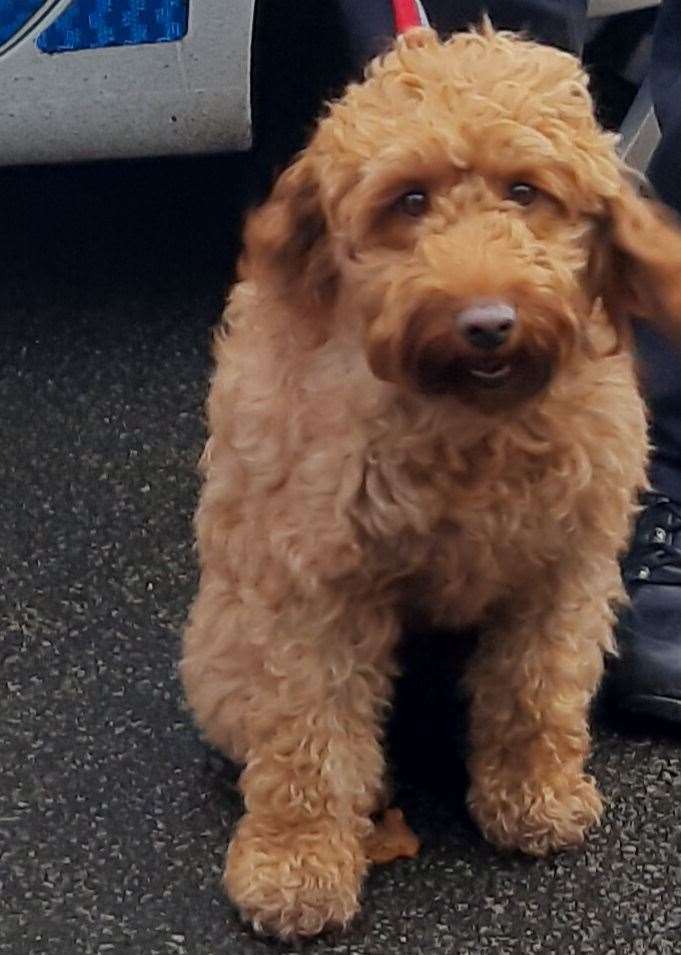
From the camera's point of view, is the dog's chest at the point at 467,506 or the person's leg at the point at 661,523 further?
the person's leg at the point at 661,523

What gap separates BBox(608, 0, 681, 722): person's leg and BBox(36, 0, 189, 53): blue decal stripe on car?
0.65m

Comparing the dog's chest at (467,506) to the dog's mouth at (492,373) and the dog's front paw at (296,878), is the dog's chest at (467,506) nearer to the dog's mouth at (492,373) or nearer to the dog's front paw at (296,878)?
the dog's mouth at (492,373)

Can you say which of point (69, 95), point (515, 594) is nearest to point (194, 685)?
point (515, 594)

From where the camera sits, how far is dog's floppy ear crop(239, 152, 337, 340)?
1773 mm

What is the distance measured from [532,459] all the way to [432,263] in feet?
0.92

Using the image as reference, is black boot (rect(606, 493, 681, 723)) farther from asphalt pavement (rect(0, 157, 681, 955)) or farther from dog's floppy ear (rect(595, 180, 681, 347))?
dog's floppy ear (rect(595, 180, 681, 347))

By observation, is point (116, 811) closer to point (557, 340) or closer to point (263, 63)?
point (557, 340)

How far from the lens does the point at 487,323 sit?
160 cm

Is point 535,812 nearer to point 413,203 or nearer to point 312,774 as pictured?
point 312,774

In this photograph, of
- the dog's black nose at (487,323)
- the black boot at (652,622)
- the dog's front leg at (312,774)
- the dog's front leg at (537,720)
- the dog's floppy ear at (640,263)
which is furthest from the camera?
the black boot at (652,622)

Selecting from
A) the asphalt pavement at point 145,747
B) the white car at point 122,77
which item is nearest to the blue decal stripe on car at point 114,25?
the white car at point 122,77

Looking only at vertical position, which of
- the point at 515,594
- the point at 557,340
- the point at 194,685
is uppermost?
the point at 557,340

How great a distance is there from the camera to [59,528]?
2641 millimetres

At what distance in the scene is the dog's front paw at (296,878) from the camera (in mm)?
1943
